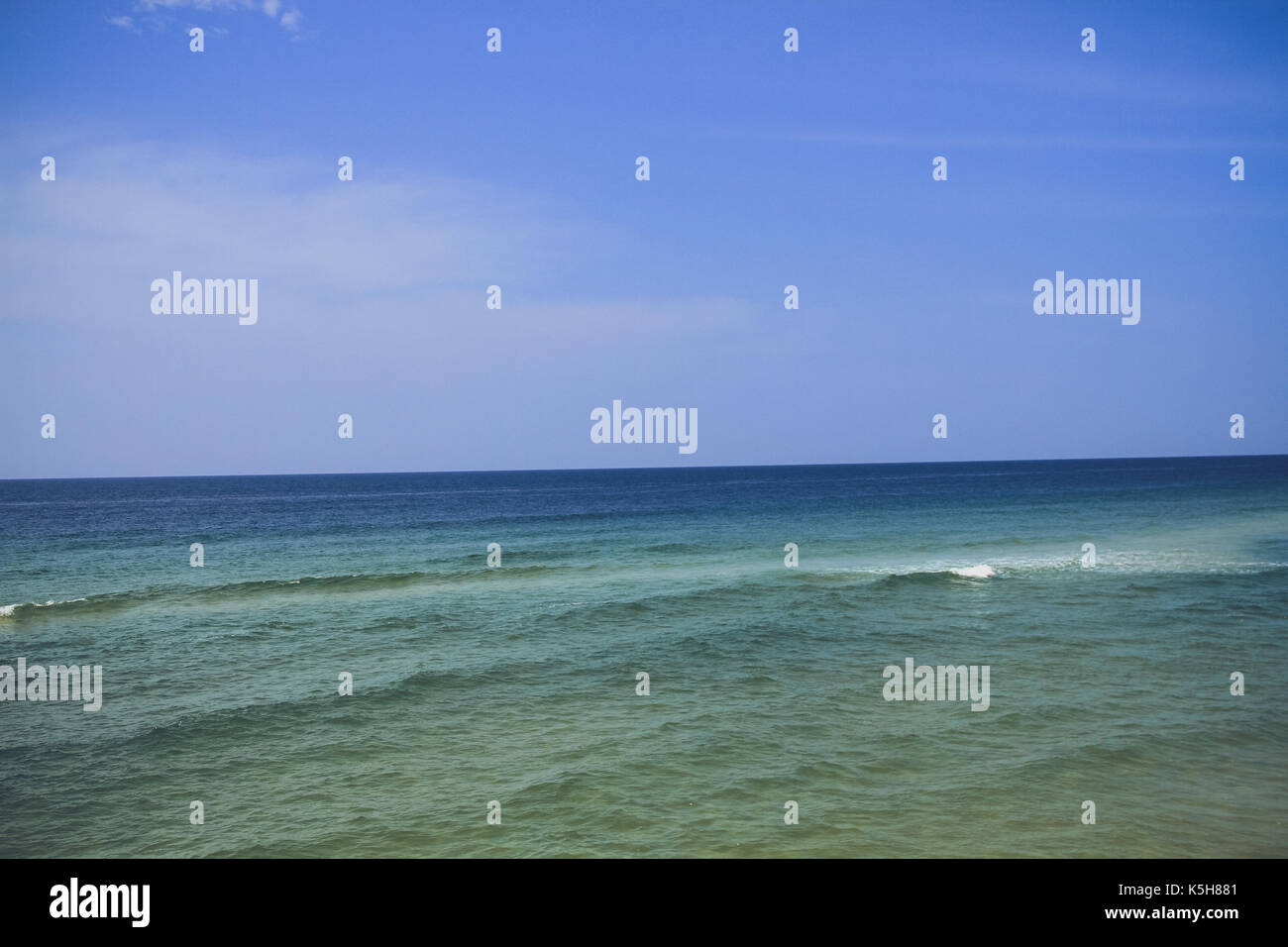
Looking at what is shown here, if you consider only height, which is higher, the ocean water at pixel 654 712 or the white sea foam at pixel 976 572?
the white sea foam at pixel 976 572

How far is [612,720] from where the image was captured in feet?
44.1

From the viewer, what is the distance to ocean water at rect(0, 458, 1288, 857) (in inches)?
373

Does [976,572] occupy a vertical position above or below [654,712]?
above

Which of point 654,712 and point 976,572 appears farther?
point 976,572

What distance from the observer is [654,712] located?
45.3 ft

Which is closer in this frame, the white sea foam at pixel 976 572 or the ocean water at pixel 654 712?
the ocean water at pixel 654 712

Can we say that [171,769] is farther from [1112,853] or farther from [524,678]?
[1112,853]

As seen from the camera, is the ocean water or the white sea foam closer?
the ocean water

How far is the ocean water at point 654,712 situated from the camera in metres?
9.48

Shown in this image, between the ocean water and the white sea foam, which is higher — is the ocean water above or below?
below

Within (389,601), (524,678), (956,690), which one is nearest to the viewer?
(956,690)
